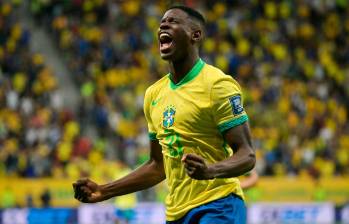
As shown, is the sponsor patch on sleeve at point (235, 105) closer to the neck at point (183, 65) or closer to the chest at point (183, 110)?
the chest at point (183, 110)

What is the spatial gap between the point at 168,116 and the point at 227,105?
459 mm

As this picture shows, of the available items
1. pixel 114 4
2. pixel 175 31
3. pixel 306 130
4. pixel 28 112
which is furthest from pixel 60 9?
pixel 175 31

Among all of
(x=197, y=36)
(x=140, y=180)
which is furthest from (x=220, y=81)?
(x=140, y=180)

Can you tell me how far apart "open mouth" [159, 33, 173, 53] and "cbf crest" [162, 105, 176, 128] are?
38cm

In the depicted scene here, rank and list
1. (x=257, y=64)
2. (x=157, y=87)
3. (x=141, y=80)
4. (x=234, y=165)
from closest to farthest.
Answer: (x=234, y=165) < (x=157, y=87) < (x=141, y=80) < (x=257, y=64)

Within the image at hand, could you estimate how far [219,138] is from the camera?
5.32 m

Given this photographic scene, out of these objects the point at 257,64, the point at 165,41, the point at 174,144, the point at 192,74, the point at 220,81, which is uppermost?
the point at 257,64

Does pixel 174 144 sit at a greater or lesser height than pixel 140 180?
greater

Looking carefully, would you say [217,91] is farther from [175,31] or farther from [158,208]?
[158,208]

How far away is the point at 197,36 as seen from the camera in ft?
18.0

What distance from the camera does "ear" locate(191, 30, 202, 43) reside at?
545cm

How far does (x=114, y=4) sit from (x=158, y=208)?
7.70 metres

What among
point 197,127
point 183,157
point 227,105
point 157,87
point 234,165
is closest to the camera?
point 183,157

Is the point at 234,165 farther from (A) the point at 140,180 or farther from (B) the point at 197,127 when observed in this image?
(A) the point at 140,180
